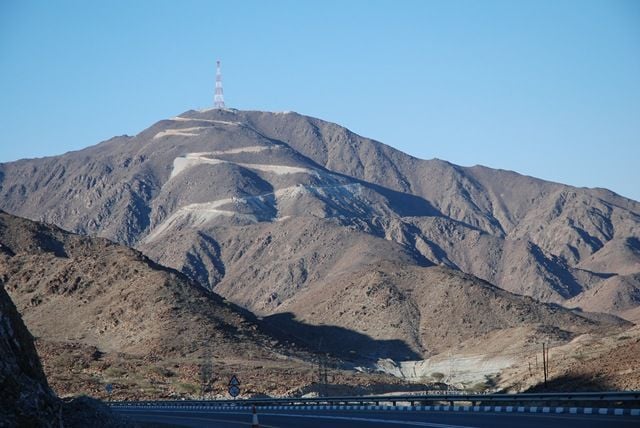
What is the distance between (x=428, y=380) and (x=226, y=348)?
22.1 m

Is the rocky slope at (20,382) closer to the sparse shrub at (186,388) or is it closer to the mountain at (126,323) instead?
the mountain at (126,323)

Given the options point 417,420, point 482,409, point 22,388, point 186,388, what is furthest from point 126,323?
point 22,388

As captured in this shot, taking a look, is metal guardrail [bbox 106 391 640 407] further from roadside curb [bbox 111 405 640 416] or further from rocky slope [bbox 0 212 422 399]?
rocky slope [bbox 0 212 422 399]

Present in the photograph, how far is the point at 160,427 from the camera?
146ft

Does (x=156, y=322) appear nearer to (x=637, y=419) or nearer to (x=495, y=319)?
(x=495, y=319)

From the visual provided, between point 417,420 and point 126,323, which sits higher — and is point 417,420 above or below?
below

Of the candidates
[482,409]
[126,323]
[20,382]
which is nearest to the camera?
[20,382]

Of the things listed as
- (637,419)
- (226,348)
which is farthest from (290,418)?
(226,348)

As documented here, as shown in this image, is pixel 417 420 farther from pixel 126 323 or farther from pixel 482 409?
pixel 126 323

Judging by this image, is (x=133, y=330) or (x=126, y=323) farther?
(x=126, y=323)

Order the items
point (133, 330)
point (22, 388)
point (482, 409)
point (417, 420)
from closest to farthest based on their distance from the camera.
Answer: point (22, 388), point (417, 420), point (482, 409), point (133, 330)

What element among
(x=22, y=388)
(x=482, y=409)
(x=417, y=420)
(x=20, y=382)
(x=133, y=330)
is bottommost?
(x=482, y=409)

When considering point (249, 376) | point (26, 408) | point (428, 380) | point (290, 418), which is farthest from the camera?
point (428, 380)

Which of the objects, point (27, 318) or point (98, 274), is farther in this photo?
point (98, 274)
